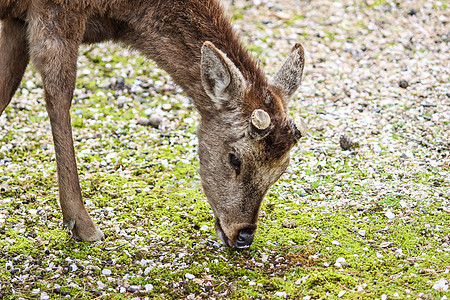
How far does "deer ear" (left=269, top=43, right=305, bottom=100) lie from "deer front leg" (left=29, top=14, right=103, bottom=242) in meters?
2.01

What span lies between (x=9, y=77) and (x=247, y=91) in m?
2.68

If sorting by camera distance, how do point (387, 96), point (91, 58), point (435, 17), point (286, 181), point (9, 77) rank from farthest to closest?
1. point (435, 17)
2. point (91, 58)
3. point (387, 96)
4. point (286, 181)
5. point (9, 77)

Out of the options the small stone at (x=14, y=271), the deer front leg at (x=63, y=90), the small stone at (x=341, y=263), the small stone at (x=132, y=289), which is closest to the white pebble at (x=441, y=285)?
the small stone at (x=341, y=263)

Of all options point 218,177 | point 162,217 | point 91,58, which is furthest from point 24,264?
point 91,58

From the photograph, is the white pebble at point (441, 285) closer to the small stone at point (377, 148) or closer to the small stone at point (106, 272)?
the small stone at point (106, 272)

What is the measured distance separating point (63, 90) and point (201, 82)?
53.4 inches

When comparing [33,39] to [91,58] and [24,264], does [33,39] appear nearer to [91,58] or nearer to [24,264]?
[24,264]

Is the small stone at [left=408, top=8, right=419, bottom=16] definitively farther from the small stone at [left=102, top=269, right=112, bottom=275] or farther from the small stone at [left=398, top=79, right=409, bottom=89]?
the small stone at [left=102, top=269, right=112, bottom=275]

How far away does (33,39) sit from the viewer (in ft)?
18.5

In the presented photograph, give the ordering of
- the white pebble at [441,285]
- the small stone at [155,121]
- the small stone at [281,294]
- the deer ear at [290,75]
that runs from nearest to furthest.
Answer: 1. the white pebble at [441,285]
2. the small stone at [281,294]
3. the deer ear at [290,75]
4. the small stone at [155,121]

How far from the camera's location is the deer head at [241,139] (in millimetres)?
5324

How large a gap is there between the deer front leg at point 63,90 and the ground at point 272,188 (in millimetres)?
263

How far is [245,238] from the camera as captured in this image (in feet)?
18.4

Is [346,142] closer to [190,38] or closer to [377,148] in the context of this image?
[377,148]
